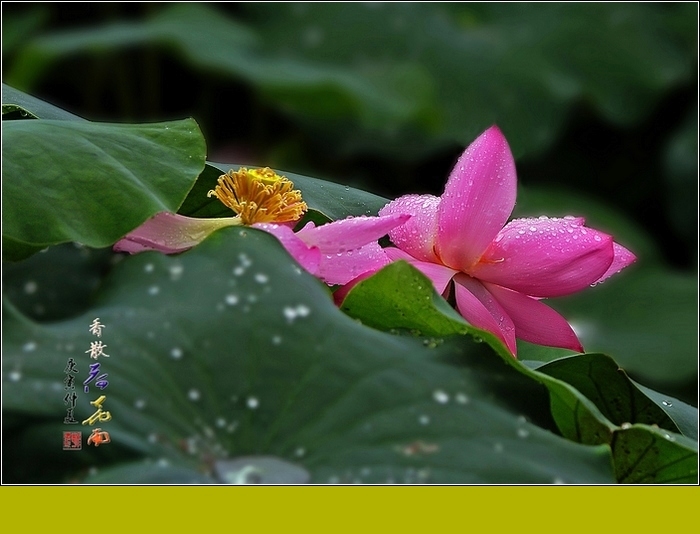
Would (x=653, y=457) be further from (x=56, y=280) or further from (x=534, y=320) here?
(x=56, y=280)

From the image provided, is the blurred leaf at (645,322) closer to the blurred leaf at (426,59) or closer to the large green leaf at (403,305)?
the blurred leaf at (426,59)

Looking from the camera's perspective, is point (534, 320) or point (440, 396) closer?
point (440, 396)

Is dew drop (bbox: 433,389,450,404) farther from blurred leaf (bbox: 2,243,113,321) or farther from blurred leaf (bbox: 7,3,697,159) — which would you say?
blurred leaf (bbox: 7,3,697,159)

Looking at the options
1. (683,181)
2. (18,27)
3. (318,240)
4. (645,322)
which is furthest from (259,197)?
(18,27)

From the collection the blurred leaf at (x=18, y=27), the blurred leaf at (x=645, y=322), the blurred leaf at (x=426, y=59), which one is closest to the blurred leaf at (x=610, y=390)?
the blurred leaf at (x=645, y=322)

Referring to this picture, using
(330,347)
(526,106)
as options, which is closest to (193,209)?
(330,347)

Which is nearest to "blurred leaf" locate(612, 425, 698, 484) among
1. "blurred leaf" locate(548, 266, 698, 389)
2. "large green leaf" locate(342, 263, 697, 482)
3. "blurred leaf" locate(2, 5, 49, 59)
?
"large green leaf" locate(342, 263, 697, 482)

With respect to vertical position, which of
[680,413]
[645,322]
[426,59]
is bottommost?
[645,322]
